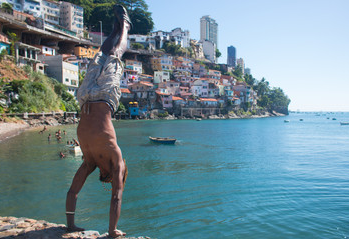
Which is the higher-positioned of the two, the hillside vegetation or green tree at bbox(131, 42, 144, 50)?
green tree at bbox(131, 42, 144, 50)

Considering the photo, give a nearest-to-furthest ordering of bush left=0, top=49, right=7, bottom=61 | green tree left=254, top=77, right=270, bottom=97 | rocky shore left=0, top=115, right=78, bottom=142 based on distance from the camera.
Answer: rocky shore left=0, top=115, right=78, bottom=142
bush left=0, top=49, right=7, bottom=61
green tree left=254, top=77, right=270, bottom=97

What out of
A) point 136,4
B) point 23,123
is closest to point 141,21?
point 136,4

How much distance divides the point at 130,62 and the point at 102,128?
90001mm

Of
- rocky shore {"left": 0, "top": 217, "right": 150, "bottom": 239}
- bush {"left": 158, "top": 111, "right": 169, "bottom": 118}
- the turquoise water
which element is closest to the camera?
rocky shore {"left": 0, "top": 217, "right": 150, "bottom": 239}

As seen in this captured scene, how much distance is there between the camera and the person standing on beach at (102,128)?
5.64 metres

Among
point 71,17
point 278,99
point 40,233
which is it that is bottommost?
point 40,233

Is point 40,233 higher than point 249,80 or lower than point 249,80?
lower

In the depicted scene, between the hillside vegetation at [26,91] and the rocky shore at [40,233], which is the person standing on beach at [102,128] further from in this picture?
the hillside vegetation at [26,91]

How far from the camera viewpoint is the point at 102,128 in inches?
223

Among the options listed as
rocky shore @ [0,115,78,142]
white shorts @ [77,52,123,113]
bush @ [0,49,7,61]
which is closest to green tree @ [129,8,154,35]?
bush @ [0,49,7,61]

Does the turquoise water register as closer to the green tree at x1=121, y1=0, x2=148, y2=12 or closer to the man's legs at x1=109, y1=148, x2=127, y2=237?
the man's legs at x1=109, y1=148, x2=127, y2=237

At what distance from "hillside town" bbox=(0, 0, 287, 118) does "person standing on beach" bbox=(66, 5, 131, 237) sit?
54045 mm

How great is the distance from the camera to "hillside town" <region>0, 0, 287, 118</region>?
199 feet

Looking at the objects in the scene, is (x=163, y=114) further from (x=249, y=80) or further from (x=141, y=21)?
(x=249, y=80)
